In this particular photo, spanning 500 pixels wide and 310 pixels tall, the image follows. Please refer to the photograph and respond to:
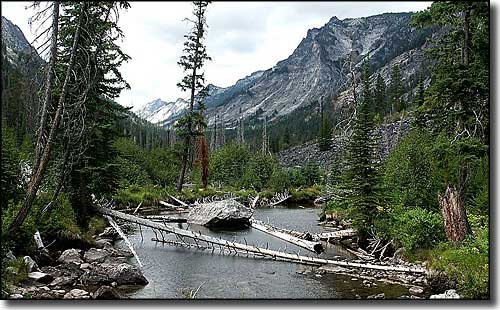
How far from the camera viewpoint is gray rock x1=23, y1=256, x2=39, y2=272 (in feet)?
24.7

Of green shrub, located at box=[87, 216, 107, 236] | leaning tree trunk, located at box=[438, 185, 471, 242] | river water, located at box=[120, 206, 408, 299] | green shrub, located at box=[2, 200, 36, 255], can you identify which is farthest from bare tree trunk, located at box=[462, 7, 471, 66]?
green shrub, located at box=[87, 216, 107, 236]

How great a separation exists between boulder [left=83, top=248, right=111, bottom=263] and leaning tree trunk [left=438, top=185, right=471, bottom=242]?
634cm

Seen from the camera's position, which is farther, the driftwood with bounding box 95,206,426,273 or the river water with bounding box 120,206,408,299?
the driftwood with bounding box 95,206,426,273

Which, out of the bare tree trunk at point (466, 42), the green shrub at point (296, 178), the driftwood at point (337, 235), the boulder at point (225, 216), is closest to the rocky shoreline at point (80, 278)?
the boulder at point (225, 216)

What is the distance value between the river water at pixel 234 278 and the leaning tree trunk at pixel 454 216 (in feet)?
5.05

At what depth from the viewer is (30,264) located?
7648mm

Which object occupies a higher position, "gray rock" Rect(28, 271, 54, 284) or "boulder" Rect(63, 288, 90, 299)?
"gray rock" Rect(28, 271, 54, 284)

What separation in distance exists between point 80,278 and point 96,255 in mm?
1659

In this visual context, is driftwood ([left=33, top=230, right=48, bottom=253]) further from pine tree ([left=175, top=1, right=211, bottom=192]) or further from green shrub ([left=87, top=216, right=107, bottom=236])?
pine tree ([left=175, top=1, right=211, bottom=192])

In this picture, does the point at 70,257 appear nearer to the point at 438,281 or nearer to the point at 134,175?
the point at 438,281

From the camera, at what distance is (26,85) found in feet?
22.1

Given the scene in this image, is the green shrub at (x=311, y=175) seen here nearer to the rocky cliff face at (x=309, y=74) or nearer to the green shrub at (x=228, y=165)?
the green shrub at (x=228, y=165)

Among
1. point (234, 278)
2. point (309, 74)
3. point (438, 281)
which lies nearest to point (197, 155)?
point (234, 278)

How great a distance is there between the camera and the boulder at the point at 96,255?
8945 mm
